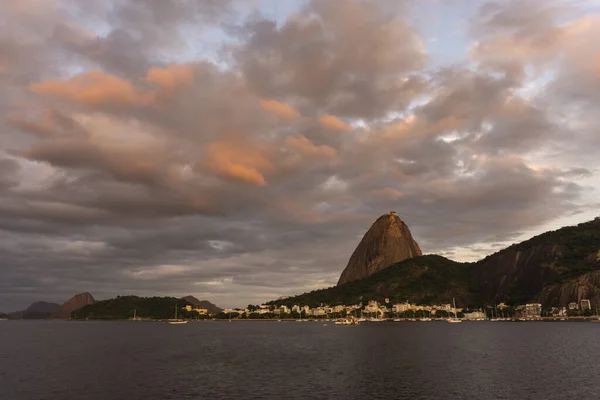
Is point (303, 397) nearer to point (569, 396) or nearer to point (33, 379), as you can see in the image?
point (569, 396)

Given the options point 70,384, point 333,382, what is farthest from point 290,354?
point 70,384

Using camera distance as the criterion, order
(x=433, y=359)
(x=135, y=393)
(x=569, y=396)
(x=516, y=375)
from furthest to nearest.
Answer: (x=433, y=359), (x=516, y=375), (x=135, y=393), (x=569, y=396)

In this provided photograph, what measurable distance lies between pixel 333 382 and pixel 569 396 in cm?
3343

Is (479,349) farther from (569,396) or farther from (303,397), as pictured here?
(303,397)

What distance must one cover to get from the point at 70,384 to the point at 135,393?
→ 57.0 ft

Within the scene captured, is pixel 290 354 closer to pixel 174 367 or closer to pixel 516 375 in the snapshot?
pixel 174 367

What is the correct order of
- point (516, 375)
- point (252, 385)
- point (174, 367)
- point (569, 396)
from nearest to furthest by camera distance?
1. point (569, 396)
2. point (252, 385)
3. point (516, 375)
4. point (174, 367)

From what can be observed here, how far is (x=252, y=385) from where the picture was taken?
239 feet

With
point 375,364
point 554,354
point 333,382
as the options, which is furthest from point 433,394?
point 554,354

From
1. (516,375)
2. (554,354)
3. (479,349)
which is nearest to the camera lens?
(516,375)

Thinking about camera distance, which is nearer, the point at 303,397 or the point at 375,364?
the point at 303,397

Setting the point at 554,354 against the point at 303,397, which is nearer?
the point at 303,397

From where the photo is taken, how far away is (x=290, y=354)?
4835 inches

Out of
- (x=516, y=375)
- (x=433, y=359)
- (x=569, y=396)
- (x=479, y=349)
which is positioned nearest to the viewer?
(x=569, y=396)
